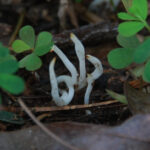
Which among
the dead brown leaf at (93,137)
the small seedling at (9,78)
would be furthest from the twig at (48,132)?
the small seedling at (9,78)

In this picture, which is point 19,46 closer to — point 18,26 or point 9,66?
point 9,66

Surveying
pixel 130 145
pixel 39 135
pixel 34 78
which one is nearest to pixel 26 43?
pixel 34 78

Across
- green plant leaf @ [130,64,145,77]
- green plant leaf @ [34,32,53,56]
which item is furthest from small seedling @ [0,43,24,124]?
green plant leaf @ [130,64,145,77]

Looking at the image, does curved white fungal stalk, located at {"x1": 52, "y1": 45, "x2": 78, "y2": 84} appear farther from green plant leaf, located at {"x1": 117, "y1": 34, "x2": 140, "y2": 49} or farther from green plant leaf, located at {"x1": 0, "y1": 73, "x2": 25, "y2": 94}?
green plant leaf, located at {"x1": 0, "y1": 73, "x2": 25, "y2": 94}

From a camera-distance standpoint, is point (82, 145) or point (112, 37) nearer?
point (82, 145)

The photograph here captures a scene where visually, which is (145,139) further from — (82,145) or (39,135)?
(39,135)

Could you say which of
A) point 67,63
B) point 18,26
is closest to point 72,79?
point 67,63

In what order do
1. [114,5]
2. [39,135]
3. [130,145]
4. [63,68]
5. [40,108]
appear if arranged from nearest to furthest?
[130,145], [39,135], [40,108], [63,68], [114,5]
